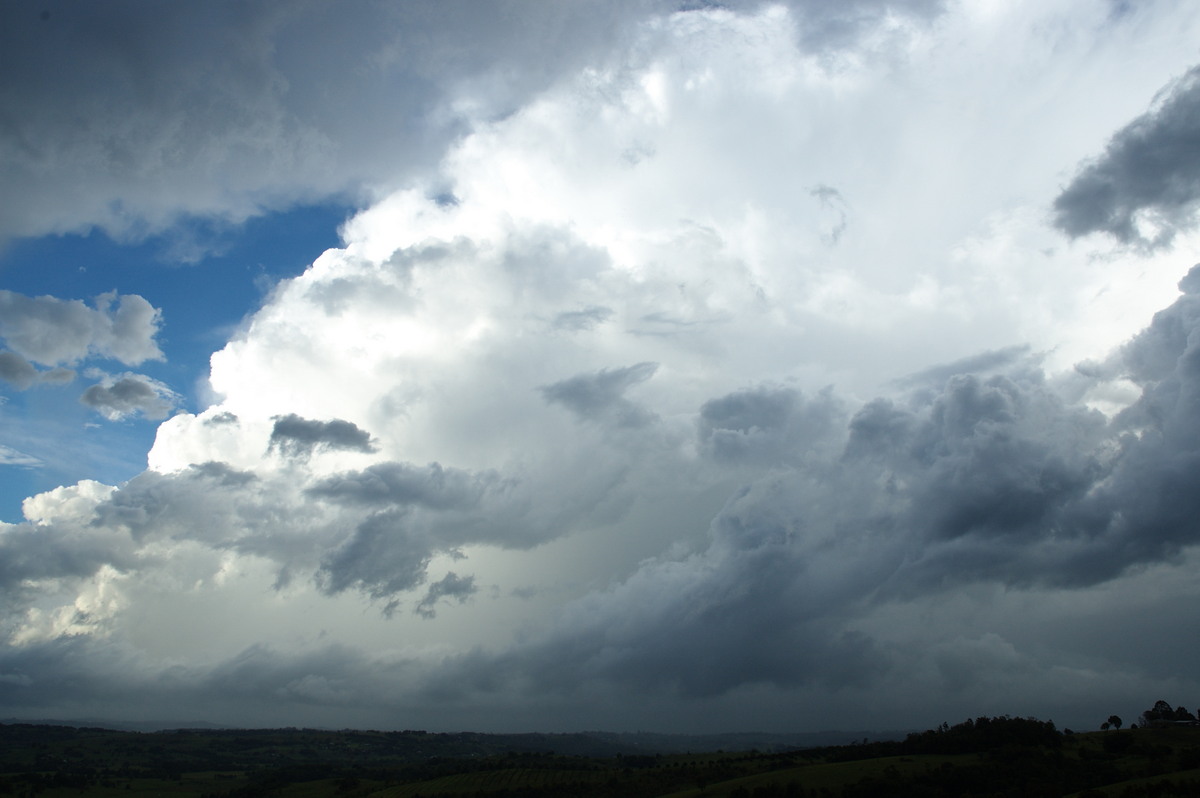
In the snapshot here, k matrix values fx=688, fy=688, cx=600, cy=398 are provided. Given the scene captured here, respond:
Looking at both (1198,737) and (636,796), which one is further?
(636,796)

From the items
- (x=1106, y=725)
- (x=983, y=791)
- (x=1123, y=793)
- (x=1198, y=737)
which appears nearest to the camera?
(x=1123, y=793)

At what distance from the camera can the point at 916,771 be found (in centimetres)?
14388

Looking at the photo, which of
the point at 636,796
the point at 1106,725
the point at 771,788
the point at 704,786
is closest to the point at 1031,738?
the point at 1106,725

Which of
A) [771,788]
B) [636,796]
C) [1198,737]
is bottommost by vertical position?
[636,796]

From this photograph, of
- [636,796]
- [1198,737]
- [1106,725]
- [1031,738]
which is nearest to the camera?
[1198,737]

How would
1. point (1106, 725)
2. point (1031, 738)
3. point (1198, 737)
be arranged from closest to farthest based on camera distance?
point (1198, 737) → point (1031, 738) → point (1106, 725)

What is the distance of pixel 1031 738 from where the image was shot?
16025cm

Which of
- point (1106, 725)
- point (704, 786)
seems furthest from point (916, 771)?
point (1106, 725)

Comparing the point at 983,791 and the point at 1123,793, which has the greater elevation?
the point at 1123,793

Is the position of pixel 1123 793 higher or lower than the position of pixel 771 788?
higher

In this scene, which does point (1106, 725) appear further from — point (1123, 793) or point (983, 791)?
point (1123, 793)

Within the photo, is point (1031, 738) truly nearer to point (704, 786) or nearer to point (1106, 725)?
point (1106, 725)

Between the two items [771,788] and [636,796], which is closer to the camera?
[771,788]

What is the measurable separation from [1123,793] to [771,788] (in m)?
71.6
